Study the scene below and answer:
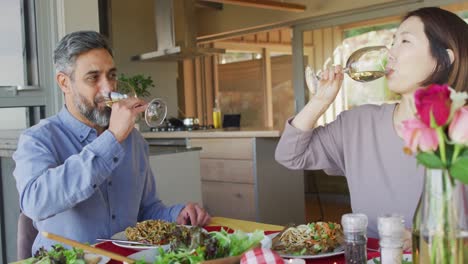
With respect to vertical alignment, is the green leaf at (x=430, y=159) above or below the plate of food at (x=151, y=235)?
above

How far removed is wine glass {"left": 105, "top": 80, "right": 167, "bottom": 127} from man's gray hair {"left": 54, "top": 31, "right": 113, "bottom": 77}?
0.16 meters

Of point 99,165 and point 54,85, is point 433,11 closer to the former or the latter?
point 99,165

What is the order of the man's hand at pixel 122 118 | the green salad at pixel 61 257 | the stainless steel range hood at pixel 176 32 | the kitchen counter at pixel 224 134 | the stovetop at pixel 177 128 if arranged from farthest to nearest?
the stainless steel range hood at pixel 176 32 < the stovetop at pixel 177 128 < the kitchen counter at pixel 224 134 < the man's hand at pixel 122 118 < the green salad at pixel 61 257

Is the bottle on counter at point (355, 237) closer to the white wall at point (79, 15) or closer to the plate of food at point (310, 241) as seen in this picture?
the plate of food at point (310, 241)

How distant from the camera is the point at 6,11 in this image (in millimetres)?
2971

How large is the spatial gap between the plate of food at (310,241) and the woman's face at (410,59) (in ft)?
1.44

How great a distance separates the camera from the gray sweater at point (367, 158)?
4.54 feet

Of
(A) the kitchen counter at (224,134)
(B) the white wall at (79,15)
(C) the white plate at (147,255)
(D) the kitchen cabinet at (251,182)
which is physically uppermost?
(B) the white wall at (79,15)

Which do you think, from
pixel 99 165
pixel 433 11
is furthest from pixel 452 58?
pixel 99 165

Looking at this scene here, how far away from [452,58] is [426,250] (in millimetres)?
742

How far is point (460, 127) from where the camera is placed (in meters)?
0.66

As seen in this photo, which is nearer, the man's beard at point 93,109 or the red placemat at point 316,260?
the red placemat at point 316,260

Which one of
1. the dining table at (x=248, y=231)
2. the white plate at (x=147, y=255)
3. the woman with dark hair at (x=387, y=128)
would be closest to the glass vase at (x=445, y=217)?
the dining table at (x=248, y=231)

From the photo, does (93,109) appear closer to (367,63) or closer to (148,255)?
(148,255)
